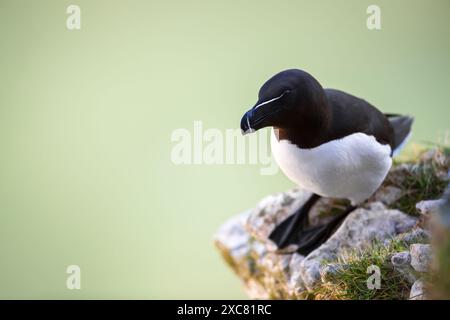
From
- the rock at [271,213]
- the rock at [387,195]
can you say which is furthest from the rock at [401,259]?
the rock at [271,213]

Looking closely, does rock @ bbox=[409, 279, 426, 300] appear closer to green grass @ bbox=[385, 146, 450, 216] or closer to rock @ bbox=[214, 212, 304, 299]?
rock @ bbox=[214, 212, 304, 299]

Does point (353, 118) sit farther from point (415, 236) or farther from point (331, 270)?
point (331, 270)

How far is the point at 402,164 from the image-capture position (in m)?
5.00

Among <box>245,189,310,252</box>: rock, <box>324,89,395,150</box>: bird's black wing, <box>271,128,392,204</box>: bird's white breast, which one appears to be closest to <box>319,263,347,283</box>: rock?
<box>271,128,392,204</box>: bird's white breast

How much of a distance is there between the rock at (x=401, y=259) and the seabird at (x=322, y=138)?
2.97 feet

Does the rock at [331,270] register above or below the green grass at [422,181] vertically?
below

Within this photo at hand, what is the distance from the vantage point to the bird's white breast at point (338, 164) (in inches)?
164

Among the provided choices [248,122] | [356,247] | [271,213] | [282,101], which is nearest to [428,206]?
[356,247]

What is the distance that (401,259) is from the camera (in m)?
3.46

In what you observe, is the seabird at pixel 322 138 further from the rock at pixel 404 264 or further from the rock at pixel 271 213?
the rock at pixel 404 264

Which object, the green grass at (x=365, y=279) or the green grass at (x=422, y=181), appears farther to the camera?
the green grass at (x=422, y=181)

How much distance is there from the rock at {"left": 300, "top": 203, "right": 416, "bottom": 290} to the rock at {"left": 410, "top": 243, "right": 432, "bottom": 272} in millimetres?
750
